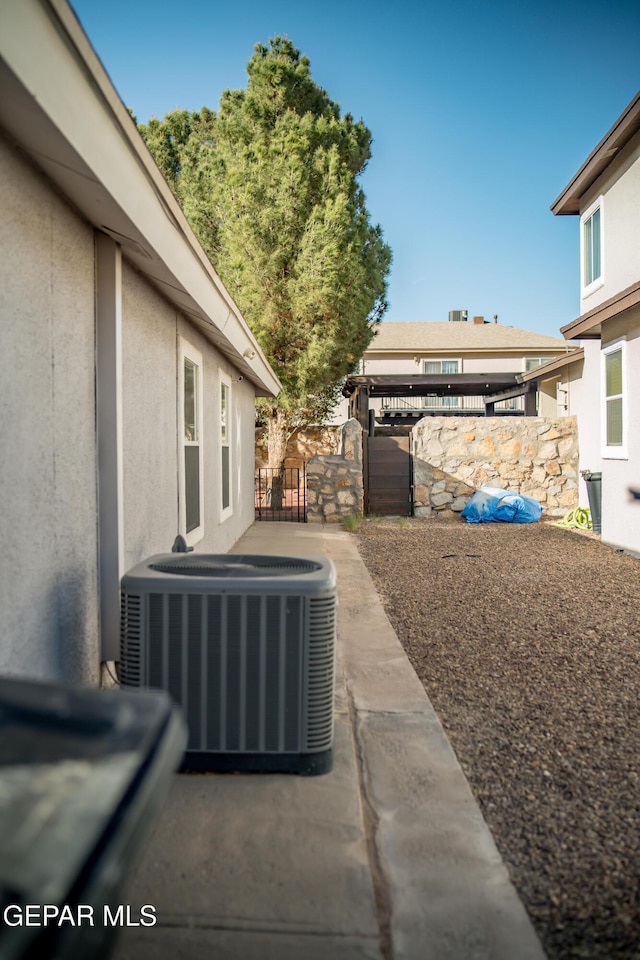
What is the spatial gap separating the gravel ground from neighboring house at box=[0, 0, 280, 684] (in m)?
1.86

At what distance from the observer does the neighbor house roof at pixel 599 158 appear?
24.9 feet

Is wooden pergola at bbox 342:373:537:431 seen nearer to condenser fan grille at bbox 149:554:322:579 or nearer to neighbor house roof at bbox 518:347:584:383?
neighbor house roof at bbox 518:347:584:383

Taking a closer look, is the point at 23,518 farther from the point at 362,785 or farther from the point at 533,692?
the point at 533,692

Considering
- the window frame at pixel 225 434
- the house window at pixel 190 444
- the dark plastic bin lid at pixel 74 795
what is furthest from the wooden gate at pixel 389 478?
the dark plastic bin lid at pixel 74 795

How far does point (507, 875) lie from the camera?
1962 millimetres

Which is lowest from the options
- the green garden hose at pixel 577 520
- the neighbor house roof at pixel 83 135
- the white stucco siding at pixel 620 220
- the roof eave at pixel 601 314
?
the green garden hose at pixel 577 520

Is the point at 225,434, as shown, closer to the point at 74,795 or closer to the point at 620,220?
the point at 620,220

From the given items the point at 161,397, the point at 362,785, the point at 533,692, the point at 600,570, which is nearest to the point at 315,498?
the point at 600,570

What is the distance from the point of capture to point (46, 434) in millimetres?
2562

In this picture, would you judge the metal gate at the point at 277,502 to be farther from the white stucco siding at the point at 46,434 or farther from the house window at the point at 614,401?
the white stucco siding at the point at 46,434

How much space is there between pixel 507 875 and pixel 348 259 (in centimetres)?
1411

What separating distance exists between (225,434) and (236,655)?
5.84 meters

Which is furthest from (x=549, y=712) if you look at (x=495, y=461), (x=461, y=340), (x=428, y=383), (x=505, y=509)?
(x=461, y=340)

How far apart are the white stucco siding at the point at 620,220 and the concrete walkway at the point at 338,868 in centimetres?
767
